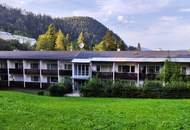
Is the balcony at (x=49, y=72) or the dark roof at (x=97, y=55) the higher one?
the dark roof at (x=97, y=55)

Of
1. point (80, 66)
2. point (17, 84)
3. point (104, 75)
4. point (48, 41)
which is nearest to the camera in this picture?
point (104, 75)

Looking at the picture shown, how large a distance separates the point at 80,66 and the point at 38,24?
4702 inches

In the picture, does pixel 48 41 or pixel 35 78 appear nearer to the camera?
pixel 35 78

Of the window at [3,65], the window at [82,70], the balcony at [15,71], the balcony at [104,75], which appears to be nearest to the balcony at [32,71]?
the balcony at [15,71]

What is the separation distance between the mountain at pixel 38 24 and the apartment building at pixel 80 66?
339 ft

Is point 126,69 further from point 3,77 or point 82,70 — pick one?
point 3,77

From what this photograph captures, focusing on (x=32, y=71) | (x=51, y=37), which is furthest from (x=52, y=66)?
(x=51, y=37)

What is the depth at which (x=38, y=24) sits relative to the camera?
16500 cm

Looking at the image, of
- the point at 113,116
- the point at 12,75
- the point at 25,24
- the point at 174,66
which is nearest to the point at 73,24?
the point at 25,24

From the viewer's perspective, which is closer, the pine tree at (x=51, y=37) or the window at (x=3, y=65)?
the window at (x=3, y=65)

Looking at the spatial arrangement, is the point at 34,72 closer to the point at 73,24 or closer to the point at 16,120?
the point at 16,120

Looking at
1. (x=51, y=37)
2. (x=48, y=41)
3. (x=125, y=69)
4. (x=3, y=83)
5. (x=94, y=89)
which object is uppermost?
(x=51, y=37)

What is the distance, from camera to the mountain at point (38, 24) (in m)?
162

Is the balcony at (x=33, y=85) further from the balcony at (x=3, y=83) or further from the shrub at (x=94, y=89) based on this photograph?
the shrub at (x=94, y=89)
